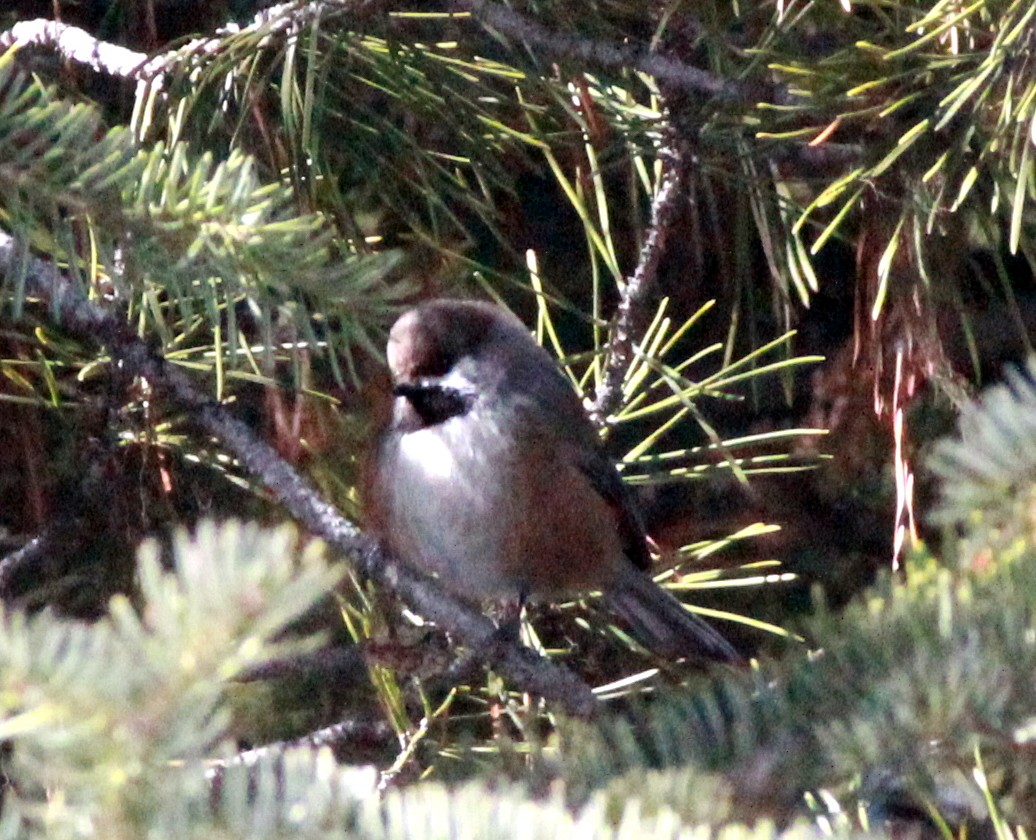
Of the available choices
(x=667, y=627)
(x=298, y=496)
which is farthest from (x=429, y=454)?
(x=298, y=496)

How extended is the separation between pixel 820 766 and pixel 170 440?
1497 mm

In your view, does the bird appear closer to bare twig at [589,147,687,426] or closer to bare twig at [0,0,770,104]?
bare twig at [589,147,687,426]

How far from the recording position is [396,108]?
224 centimetres

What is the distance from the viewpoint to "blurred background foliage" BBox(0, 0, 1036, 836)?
90cm

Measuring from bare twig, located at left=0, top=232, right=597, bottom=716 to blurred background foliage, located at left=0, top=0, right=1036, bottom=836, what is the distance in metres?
0.06

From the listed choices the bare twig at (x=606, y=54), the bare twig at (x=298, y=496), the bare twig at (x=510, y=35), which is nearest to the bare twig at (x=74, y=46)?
the bare twig at (x=510, y=35)

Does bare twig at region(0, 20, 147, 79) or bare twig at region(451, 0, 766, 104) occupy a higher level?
bare twig at region(0, 20, 147, 79)

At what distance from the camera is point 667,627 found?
253 cm

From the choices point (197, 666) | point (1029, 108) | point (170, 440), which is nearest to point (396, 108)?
point (170, 440)

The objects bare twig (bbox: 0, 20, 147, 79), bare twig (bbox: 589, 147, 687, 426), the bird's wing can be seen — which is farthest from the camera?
the bird's wing

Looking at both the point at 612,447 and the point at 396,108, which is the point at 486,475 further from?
the point at 396,108

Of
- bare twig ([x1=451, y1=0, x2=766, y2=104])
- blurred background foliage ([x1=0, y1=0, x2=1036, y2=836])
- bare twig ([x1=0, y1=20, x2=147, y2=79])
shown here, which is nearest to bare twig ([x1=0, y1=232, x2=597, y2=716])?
blurred background foliage ([x1=0, y1=0, x2=1036, y2=836])

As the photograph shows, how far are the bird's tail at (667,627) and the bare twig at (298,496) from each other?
1.69 feet

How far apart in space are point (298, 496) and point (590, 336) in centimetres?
128
